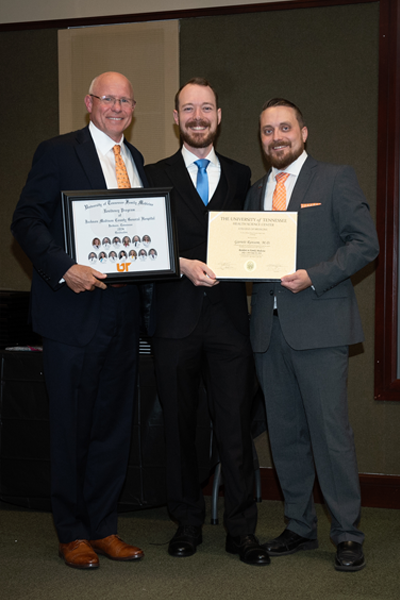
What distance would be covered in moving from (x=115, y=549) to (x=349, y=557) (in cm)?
101

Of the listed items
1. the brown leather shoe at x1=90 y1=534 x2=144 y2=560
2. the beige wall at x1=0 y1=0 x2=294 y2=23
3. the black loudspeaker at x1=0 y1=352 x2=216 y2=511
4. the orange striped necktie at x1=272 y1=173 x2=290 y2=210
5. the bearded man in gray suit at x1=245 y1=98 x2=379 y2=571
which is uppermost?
the beige wall at x1=0 y1=0 x2=294 y2=23

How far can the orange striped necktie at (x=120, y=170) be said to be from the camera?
9.02 ft

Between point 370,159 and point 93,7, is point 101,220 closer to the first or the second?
point 370,159

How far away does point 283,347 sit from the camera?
9.04ft

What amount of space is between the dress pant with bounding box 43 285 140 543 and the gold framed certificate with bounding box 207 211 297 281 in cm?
45

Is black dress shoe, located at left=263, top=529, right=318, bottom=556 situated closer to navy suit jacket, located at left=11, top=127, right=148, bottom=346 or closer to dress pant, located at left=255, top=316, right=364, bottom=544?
dress pant, located at left=255, top=316, right=364, bottom=544

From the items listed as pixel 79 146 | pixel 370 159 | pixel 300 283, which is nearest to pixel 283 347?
pixel 300 283

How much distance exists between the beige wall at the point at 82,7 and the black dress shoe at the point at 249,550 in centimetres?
307

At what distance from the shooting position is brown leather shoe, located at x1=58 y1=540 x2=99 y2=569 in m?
2.63

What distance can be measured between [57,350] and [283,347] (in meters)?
0.99

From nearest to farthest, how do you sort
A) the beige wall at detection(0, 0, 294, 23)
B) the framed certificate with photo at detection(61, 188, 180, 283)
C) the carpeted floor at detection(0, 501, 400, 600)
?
the carpeted floor at detection(0, 501, 400, 600) < the framed certificate with photo at detection(61, 188, 180, 283) < the beige wall at detection(0, 0, 294, 23)

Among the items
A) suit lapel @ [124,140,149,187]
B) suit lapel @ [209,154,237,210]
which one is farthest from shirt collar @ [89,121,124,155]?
suit lapel @ [209,154,237,210]

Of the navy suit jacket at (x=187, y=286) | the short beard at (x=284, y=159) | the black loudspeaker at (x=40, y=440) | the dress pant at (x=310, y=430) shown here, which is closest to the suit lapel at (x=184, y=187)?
the navy suit jacket at (x=187, y=286)

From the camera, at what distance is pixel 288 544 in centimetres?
280
